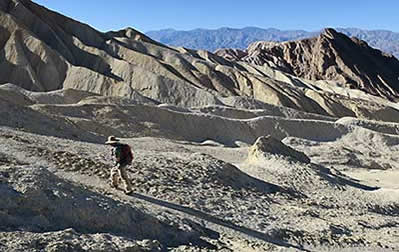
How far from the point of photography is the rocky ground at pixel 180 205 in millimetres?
10078

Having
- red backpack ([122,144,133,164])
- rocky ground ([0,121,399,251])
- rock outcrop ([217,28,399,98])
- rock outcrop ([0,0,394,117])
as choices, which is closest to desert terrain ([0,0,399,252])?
rocky ground ([0,121,399,251])

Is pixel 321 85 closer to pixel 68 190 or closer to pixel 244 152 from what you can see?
pixel 244 152

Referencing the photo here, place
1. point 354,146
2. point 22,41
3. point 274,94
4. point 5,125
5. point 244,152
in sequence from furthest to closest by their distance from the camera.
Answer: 1. point 274,94
2. point 22,41
3. point 354,146
4. point 244,152
5. point 5,125

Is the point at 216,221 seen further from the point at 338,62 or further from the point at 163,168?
the point at 338,62

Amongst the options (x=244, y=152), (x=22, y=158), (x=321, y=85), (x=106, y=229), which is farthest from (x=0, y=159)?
(x=321, y=85)

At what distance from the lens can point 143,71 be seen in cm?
6012

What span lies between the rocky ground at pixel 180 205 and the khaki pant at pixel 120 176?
0.24m

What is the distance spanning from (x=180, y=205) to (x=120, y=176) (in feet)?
5.32

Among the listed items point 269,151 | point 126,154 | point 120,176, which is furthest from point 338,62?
point 126,154

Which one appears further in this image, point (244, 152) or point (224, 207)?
point (244, 152)

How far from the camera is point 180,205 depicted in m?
14.2

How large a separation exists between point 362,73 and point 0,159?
102562 mm

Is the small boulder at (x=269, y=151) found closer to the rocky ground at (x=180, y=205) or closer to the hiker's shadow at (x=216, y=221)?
the rocky ground at (x=180, y=205)

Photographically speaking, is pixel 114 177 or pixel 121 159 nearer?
pixel 121 159
